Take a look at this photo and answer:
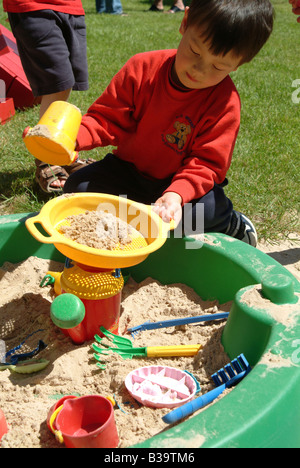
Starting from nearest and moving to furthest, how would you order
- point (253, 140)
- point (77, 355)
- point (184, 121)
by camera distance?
point (77, 355) < point (184, 121) < point (253, 140)

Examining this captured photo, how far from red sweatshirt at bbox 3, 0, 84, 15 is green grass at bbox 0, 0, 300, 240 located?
561 millimetres

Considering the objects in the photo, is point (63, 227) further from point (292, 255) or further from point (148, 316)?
point (292, 255)

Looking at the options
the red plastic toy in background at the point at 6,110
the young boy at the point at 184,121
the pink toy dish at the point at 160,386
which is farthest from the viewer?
the red plastic toy in background at the point at 6,110

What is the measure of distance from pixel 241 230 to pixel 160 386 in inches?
26.0

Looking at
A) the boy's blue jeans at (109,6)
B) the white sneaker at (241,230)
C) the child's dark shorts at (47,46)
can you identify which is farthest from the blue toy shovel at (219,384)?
the boy's blue jeans at (109,6)

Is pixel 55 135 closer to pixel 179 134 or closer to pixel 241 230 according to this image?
pixel 179 134

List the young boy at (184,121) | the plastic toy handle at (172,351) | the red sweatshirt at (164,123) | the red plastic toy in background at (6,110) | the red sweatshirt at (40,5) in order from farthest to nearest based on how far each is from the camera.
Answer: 1. the red plastic toy in background at (6,110)
2. the red sweatshirt at (40,5)
3. the red sweatshirt at (164,123)
4. the young boy at (184,121)
5. the plastic toy handle at (172,351)

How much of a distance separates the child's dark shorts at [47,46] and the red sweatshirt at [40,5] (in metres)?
0.01

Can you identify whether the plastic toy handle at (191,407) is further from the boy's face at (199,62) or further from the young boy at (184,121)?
the boy's face at (199,62)

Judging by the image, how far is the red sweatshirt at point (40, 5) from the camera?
1.75 m

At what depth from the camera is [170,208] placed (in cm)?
118

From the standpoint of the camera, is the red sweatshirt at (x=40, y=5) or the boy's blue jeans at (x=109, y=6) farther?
the boy's blue jeans at (x=109, y=6)

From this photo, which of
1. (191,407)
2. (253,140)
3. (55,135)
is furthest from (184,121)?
(253,140)
